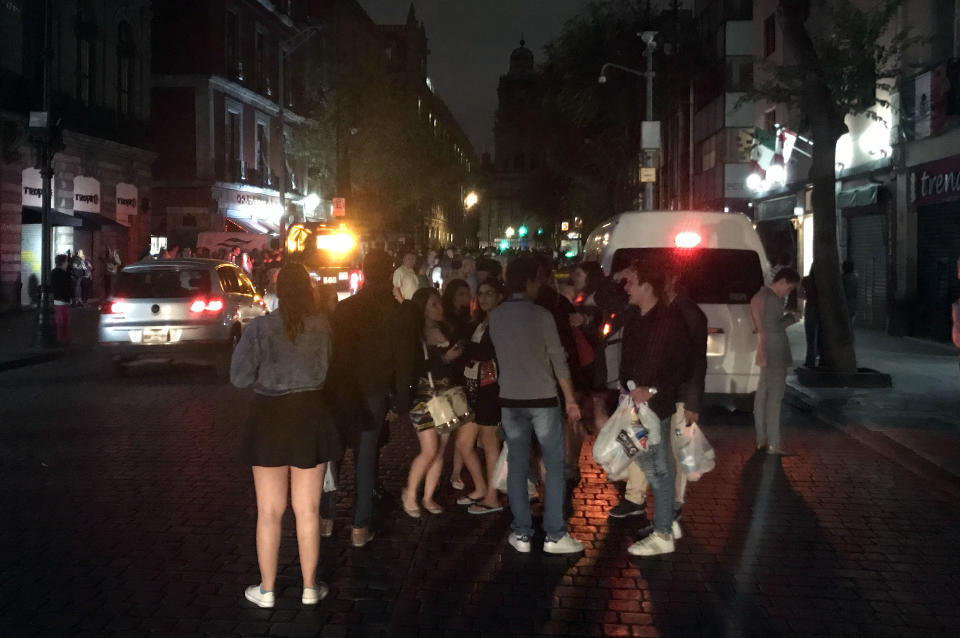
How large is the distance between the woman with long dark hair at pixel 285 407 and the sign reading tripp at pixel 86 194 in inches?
1150

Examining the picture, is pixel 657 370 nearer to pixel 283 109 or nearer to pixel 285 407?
pixel 285 407

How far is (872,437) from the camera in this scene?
33.7 feet

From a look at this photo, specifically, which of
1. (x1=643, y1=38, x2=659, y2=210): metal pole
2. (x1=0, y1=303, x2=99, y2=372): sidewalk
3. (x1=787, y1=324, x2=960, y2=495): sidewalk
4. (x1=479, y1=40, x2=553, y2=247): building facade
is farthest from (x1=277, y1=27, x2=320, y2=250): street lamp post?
(x1=479, y1=40, x2=553, y2=247): building facade

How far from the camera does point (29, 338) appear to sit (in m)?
21.2

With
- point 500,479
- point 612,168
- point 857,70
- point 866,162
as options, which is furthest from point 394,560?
point 612,168

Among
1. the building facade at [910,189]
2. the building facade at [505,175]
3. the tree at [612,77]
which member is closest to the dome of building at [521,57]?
the building facade at [505,175]

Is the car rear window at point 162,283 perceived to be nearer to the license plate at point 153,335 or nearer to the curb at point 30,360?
the license plate at point 153,335

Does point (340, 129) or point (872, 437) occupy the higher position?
point (340, 129)

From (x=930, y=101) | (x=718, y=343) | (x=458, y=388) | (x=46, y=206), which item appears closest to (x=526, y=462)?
(x=458, y=388)

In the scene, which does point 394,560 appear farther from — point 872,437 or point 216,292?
point 216,292

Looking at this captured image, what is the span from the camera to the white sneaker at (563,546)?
248 inches

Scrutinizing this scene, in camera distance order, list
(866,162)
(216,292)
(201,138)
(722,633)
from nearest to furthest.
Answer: (722,633) < (216,292) < (866,162) < (201,138)

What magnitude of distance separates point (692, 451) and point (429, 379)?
5.98 ft

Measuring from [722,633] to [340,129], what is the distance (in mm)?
42576
